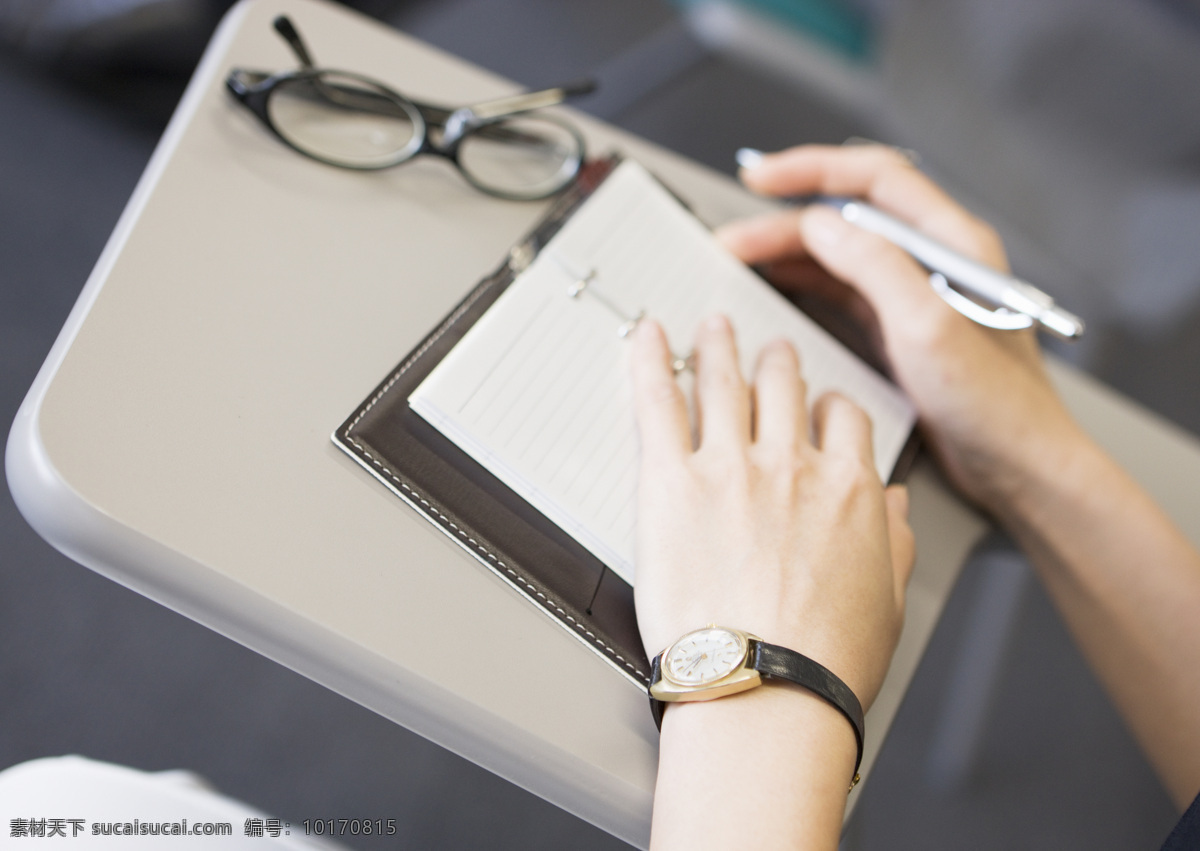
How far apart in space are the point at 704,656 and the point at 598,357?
19cm

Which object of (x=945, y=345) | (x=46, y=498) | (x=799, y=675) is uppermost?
(x=945, y=345)

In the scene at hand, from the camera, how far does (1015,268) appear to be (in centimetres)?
148

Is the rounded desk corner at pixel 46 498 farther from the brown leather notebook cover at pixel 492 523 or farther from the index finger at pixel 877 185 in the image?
the index finger at pixel 877 185

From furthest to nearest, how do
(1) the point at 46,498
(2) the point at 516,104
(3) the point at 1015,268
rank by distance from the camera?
1. (3) the point at 1015,268
2. (2) the point at 516,104
3. (1) the point at 46,498

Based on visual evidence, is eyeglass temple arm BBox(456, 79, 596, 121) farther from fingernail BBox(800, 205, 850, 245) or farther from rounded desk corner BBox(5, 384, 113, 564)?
rounded desk corner BBox(5, 384, 113, 564)

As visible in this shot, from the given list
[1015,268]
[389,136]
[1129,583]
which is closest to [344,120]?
[389,136]

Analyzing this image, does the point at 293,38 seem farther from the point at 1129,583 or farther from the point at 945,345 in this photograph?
the point at 1129,583

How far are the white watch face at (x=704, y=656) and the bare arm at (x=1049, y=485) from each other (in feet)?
0.90

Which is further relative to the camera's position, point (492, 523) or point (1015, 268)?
point (1015, 268)

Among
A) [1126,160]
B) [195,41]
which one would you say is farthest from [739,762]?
[195,41]

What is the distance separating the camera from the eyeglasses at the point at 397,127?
57cm

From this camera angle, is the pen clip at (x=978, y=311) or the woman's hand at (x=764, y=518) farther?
the pen clip at (x=978, y=311)

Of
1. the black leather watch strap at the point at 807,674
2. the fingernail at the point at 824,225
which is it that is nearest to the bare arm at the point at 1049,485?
the fingernail at the point at 824,225

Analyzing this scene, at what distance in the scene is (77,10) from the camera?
1236mm
